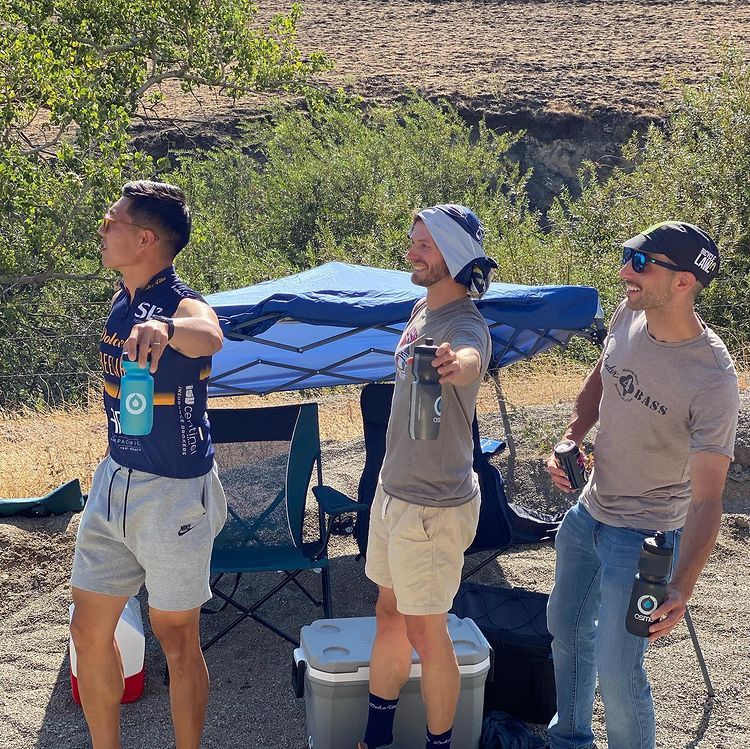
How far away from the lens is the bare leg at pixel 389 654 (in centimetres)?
292

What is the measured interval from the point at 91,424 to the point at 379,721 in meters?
6.50

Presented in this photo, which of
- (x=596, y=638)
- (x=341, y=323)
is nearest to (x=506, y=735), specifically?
(x=596, y=638)

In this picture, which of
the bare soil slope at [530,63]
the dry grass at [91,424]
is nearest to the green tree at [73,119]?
the dry grass at [91,424]

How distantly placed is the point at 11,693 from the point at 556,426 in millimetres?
4425

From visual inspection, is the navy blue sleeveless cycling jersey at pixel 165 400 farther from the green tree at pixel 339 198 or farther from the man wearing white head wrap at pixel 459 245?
the green tree at pixel 339 198

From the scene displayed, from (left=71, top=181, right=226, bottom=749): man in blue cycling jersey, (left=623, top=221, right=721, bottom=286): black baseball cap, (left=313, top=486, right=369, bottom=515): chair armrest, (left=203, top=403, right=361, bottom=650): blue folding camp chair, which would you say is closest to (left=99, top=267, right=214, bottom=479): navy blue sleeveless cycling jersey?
(left=71, top=181, right=226, bottom=749): man in blue cycling jersey

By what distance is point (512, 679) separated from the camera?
347 centimetres

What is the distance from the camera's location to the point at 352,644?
3182 millimetres

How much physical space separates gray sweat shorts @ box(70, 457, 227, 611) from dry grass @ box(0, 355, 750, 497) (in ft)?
13.5

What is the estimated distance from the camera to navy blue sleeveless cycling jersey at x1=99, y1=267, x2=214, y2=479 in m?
2.62

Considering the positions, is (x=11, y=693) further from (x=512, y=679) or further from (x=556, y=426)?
(x=556, y=426)

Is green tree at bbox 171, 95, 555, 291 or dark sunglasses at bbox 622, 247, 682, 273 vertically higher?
dark sunglasses at bbox 622, 247, 682, 273

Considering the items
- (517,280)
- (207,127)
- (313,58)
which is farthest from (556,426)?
(207,127)

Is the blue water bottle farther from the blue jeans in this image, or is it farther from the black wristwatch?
the blue jeans
